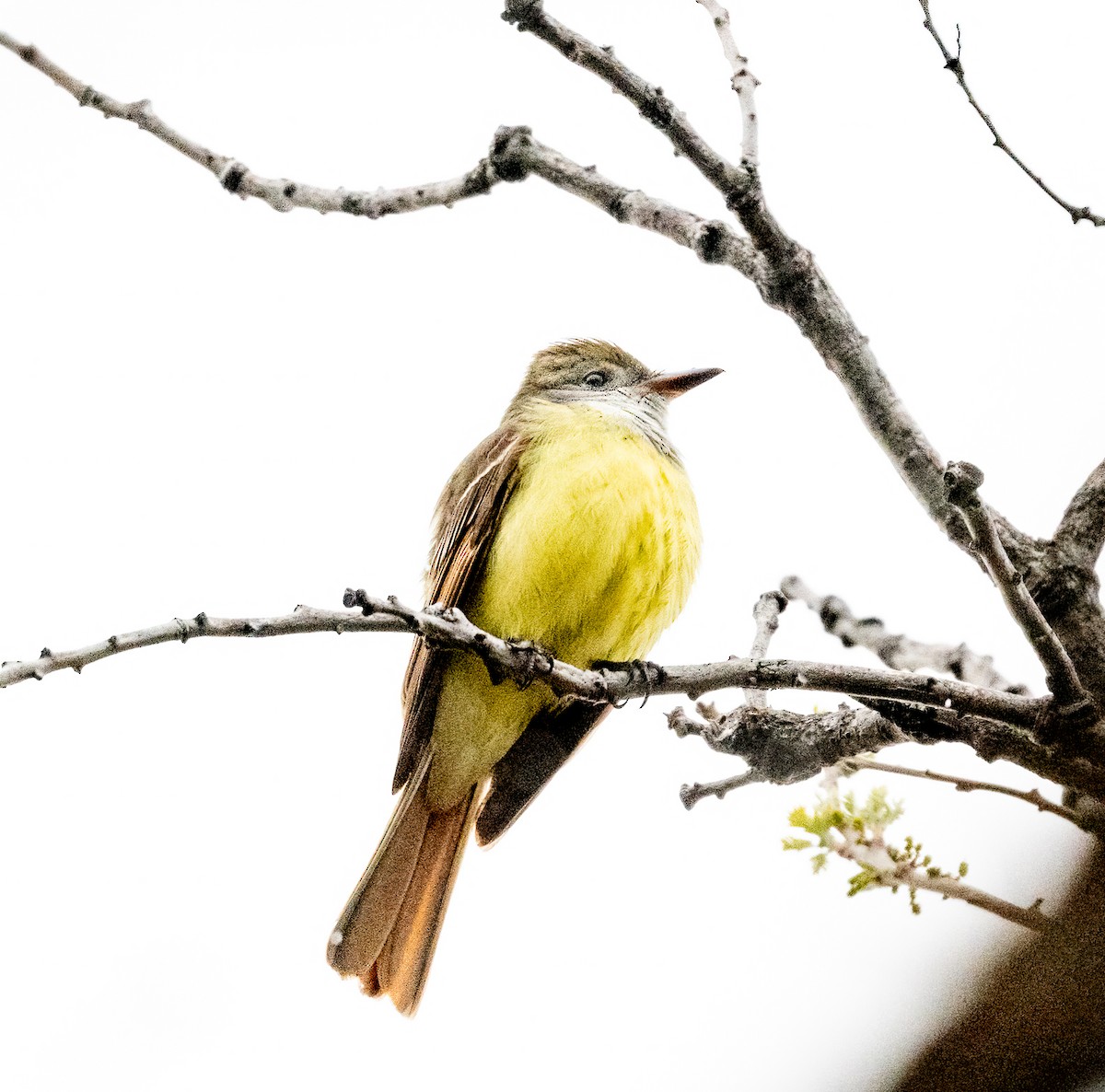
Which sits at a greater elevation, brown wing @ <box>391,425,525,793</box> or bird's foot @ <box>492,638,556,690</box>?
brown wing @ <box>391,425,525,793</box>

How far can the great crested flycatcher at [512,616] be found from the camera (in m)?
4.19

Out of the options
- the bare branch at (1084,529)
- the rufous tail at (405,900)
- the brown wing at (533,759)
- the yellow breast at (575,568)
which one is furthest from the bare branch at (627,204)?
the rufous tail at (405,900)

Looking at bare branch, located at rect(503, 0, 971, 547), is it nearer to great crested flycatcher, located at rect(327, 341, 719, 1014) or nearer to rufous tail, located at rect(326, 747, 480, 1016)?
great crested flycatcher, located at rect(327, 341, 719, 1014)

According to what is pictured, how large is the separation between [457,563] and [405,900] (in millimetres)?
1224

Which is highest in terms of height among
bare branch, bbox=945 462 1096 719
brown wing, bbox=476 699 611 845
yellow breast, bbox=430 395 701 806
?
yellow breast, bbox=430 395 701 806

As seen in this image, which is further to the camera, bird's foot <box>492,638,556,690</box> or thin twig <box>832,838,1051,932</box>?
bird's foot <box>492,638,556,690</box>

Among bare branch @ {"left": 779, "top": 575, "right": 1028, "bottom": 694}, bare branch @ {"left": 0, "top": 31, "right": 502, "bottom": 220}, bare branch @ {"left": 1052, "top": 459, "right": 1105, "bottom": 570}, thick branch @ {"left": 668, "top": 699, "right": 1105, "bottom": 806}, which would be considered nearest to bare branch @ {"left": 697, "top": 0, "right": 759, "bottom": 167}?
bare branch @ {"left": 0, "top": 31, "right": 502, "bottom": 220}

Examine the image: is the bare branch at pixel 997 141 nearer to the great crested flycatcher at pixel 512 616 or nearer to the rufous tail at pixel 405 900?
the great crested flycatcher at pixel 512 616

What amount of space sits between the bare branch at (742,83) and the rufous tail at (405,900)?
274 centimetres

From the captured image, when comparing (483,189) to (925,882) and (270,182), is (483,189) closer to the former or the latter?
(270,182)

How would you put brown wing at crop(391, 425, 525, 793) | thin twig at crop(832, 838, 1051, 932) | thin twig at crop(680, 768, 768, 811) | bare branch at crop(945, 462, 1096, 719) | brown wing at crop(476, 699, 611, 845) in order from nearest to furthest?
thin twig at crop(832, 838, 1051, 932) → bare branch at crop(945, 462, 1096, 719) → thin twig at crop(680, 768, 768, 811) → brown wing at crop(391, 425, 525, 793) → brown wing at crop(476, 699, 611, 845)

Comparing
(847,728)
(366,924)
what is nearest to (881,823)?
(847,728)

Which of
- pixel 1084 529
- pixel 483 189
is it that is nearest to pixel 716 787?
pixel 1084 529

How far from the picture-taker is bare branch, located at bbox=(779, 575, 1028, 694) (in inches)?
127
